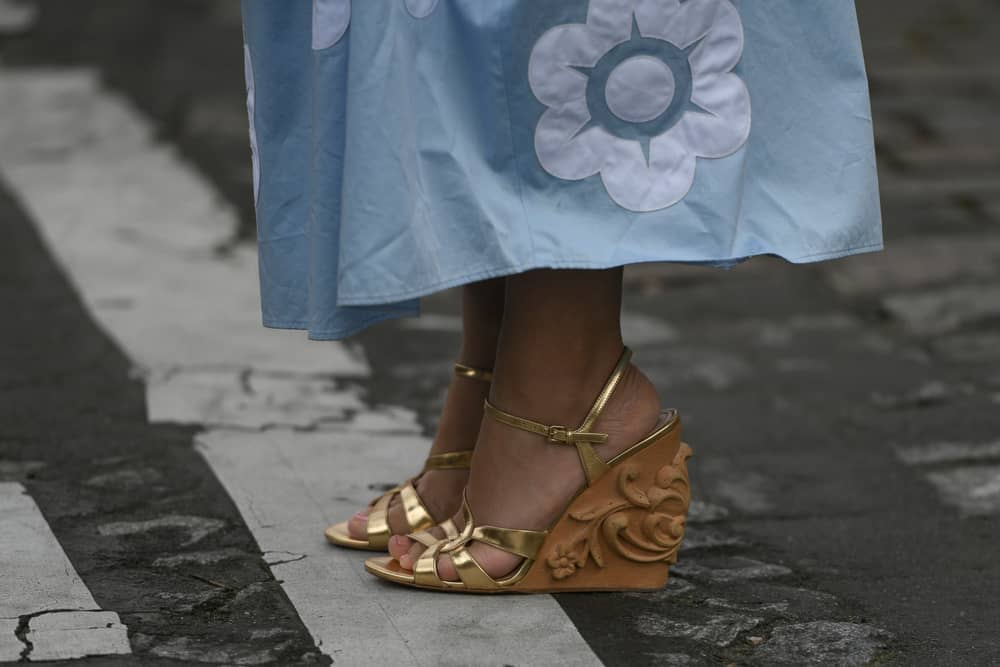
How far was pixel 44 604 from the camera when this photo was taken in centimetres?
142

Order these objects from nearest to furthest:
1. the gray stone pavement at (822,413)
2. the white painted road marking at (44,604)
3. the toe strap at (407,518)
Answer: the white painted road marking at (44,604)
the gray stone pavement at (822,413)
the toe strap at (407,518)

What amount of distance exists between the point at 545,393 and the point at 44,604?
545 mm

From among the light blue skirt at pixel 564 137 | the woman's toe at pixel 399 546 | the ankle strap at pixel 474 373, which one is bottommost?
the woman's toe at pixel 399 546

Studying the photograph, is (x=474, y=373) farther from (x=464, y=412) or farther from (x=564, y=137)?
(x=564, y=137)

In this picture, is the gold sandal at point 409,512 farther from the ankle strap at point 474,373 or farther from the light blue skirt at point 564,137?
the light blue skirt at point 564,137

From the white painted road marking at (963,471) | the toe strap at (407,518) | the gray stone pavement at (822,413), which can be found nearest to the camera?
the gray stone pavement at (822,413)

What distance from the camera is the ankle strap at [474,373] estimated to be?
1.61 m

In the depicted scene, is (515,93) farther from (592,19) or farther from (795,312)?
(795,312)

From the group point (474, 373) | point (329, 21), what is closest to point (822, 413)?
point (474, 373)

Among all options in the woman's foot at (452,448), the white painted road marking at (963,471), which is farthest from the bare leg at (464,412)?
the white painted road marking at (963,471)

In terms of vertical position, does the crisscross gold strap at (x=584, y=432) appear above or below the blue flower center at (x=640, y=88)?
below

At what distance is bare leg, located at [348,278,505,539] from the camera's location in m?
1.61

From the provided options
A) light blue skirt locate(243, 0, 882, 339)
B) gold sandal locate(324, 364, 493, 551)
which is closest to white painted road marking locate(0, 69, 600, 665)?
gold sandal locate(324, 364, 493, 551)

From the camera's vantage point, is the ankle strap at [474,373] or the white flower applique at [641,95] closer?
the white flower applique at [641,95]
